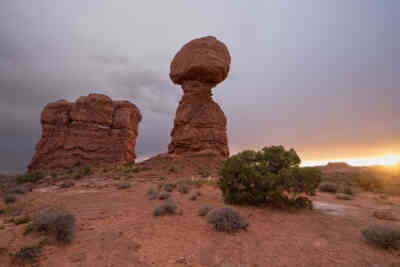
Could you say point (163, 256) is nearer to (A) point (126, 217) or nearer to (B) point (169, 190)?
(A) point (126, 217)

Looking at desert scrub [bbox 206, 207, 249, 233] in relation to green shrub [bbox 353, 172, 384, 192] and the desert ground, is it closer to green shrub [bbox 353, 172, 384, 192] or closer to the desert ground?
the desert ground

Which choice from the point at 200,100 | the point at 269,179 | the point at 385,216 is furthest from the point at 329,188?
the point at 200,100

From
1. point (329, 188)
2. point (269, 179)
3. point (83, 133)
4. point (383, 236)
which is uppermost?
point (83, 133)

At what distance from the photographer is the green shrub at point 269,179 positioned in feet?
24.4

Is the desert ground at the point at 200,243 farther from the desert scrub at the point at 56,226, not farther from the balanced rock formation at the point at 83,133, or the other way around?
the balanced rock formation at the point at 83,133

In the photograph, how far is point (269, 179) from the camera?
24.3 ft

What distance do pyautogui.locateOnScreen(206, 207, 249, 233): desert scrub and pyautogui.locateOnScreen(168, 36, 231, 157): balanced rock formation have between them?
18903 millimetres

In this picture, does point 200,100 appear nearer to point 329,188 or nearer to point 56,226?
point 329,188

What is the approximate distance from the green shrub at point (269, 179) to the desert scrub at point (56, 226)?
5.84 meters

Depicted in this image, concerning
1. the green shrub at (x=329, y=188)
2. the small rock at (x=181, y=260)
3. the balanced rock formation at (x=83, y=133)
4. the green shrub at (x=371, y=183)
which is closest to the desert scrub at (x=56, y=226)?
the small rock at (x=181, y=260)

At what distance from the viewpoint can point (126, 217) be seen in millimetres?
6355

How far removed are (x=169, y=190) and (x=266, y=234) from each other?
7.32 meters

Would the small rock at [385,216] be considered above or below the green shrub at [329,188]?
below

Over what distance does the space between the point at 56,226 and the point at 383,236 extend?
298 inches
